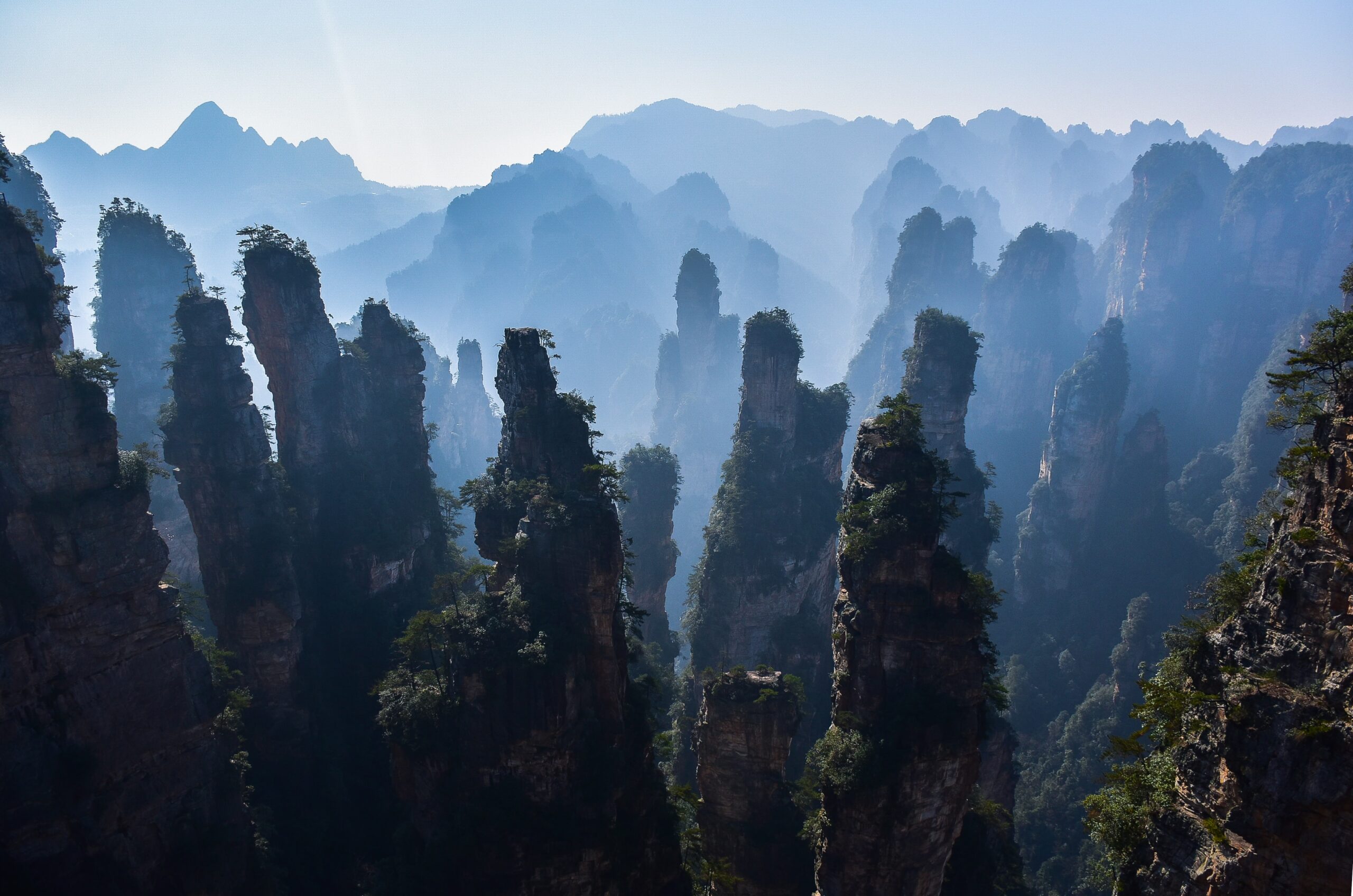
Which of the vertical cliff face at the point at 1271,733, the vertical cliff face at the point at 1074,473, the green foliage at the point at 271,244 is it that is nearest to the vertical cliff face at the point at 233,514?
the green foliage at the point at 271,244

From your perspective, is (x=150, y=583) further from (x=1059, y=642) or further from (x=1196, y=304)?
(x=1196, y=304)

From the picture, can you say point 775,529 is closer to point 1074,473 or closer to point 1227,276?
Answer: point 1074,473

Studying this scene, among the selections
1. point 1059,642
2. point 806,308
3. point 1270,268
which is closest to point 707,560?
point 1059,642

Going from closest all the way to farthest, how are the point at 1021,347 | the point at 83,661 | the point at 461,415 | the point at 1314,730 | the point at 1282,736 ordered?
1. the point at 1314,730
2. the point at 1282,736
3. the point at 83,661
4. the point at 1021,347
5. the point at 461,415

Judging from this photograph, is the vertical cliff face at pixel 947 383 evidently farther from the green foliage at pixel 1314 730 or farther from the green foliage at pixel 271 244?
the green foliage at pixel 1314 730

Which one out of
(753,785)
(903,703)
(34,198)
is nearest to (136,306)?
(34,198)

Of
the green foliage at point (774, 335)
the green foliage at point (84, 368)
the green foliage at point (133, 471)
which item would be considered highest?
the green foliage at point (774, 335)
